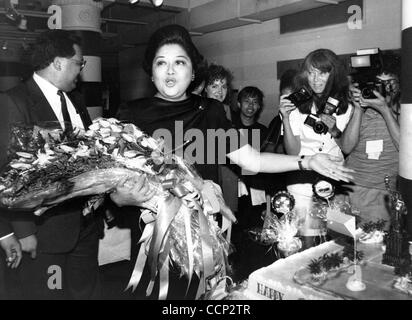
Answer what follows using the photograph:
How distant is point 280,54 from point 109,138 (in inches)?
147

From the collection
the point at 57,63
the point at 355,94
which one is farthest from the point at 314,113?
the point at 57,63

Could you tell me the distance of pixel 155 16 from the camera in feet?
21.7

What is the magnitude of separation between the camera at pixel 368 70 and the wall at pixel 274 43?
964 millimetres

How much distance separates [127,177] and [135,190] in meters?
0.05

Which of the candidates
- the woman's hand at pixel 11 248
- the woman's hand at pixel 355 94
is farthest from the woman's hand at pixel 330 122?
the woman's hand at pixel 11 248

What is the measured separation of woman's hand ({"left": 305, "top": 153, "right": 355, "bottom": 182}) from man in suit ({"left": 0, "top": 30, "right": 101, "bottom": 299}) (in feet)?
3.29

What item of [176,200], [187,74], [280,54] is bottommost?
[176,200]

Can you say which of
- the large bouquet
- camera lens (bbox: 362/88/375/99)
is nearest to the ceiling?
camera lens (bbox: 362/88/375/99)

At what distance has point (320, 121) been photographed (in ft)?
7.78

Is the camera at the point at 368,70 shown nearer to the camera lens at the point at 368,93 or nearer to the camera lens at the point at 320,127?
the camera lens at the point at 368,93

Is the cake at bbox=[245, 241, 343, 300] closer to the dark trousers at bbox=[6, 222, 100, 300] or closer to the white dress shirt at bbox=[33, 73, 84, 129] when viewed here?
the dark trousers at bbox=[6, 222, 100, 300]

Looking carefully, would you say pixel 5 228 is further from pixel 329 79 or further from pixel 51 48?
pixel 329 79

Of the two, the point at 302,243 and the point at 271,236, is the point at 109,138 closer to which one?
the point at 271,236

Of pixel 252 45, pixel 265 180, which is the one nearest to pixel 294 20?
pixel 252 45
